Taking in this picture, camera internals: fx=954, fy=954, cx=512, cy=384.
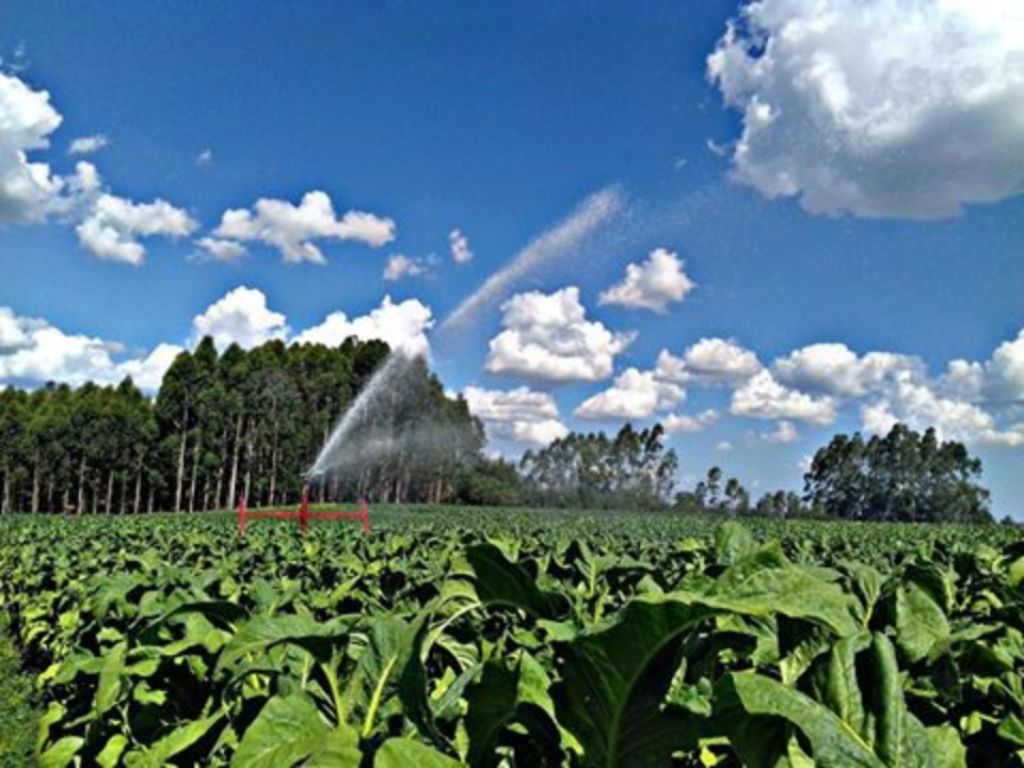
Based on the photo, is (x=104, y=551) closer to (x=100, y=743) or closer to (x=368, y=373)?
(x=100, y=743)

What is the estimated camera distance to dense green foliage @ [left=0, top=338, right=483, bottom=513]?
82312 mm

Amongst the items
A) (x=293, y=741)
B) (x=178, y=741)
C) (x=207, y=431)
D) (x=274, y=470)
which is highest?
(x=207, y=431)

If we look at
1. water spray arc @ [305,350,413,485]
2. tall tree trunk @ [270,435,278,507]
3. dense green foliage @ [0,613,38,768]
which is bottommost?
dense green foliage @ [0,613,38,768]

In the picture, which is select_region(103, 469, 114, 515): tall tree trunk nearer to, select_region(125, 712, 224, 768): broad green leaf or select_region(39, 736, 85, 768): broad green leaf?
select_region(39, 736, 85, 768): broad green leaf

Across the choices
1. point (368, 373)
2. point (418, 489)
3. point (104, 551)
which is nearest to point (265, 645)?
point (104, 551)

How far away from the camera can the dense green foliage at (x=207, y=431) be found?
82312 mm

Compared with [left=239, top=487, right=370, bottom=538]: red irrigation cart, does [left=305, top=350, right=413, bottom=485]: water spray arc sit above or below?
above

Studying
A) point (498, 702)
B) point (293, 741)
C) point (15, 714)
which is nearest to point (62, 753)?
point (293, 741)

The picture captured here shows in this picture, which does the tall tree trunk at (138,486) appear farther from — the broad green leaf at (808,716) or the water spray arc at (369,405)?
the broad green leaf at (808,716)

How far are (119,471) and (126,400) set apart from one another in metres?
7.60

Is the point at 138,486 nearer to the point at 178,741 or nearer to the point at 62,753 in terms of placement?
the point at 62,753

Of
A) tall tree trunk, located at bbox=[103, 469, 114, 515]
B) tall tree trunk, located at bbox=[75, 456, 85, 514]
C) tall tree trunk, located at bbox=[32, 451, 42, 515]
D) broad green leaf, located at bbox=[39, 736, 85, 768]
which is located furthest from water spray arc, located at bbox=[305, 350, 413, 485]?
broad green leaf, located at bbox=[39, 736, 85, 768]

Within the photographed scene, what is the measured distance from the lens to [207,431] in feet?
280

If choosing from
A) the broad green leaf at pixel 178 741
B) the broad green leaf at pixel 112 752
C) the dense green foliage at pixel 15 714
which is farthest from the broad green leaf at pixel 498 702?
the dense green foliage at pixel 15 714
